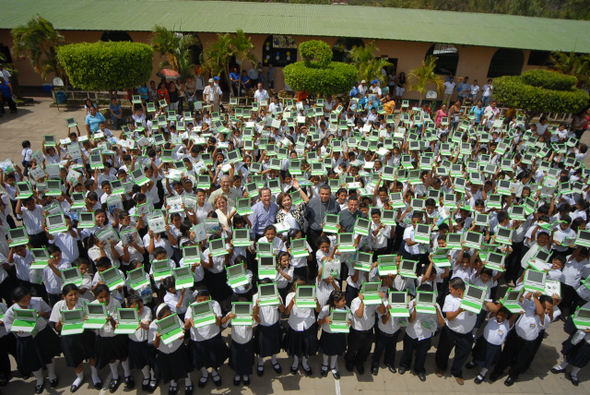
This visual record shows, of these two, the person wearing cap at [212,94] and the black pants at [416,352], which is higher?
the person wearing cap at [212,94]

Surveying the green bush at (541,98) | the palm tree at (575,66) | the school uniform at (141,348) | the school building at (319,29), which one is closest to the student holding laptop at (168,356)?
the school uniform at (141,348)

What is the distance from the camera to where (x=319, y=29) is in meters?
18.7

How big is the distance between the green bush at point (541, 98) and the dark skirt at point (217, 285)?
1236cm

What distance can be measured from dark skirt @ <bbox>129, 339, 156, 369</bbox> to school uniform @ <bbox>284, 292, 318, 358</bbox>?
1.84m

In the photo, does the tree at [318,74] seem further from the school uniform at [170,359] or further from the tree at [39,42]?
the school uniform at [170,359]

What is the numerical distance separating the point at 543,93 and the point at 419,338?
11.5m

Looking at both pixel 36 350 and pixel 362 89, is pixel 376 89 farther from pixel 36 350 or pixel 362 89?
pixel 36 350

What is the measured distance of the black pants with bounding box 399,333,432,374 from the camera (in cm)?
535

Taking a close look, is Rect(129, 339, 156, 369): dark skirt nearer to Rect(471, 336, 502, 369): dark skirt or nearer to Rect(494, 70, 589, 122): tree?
Rect(471, 336, 502, 369): dark skirt

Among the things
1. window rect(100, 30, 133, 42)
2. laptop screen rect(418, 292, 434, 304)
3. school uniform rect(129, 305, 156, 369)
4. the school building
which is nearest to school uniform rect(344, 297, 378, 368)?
laptop screen rect(418, 292, 434, 304)

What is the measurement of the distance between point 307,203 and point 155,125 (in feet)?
17.8

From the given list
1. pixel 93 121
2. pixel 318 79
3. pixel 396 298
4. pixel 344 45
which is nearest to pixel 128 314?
pixel 396 298

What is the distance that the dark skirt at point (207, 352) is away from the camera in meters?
4.98

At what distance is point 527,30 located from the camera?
20.6m
